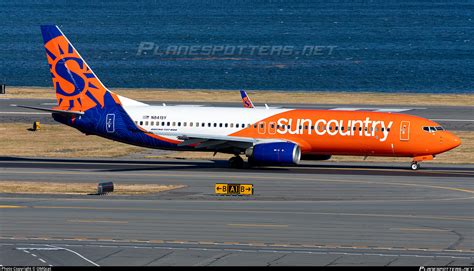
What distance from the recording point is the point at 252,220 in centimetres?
4772

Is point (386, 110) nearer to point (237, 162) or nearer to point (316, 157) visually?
point (316, 157)

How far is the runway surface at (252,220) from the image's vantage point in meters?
39.5

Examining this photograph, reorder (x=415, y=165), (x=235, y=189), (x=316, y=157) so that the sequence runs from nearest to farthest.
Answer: (x=235, y=189)
(x=415, y=165)
(x=316, y=157)

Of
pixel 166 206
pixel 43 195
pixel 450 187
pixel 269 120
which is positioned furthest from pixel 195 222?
pixel 269 120

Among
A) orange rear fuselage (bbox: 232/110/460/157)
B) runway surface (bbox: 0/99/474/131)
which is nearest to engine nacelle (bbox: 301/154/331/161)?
orange rear fuselage (bbox: 232/110/460/157)

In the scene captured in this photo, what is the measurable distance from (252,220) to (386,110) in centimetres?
4421

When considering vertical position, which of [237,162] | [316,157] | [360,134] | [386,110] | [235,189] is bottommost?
[235,189]

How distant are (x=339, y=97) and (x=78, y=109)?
51142mm

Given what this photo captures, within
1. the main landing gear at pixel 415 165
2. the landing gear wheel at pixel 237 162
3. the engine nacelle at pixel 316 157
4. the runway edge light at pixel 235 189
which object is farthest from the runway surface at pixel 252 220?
the engine nacelle at pixel 316 157

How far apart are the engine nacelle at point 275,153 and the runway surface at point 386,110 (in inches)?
964

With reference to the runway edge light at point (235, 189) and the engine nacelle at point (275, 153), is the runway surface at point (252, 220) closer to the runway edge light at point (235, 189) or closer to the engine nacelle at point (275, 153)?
the runway edge light at point (235, 189)

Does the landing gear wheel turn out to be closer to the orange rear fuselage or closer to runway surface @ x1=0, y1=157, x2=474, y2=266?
runway surface @ x1=0, y1=157, x2=474, y2=266

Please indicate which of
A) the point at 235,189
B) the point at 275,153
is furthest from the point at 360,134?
the point at 235,189

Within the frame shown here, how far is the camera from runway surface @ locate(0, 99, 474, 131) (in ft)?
310
